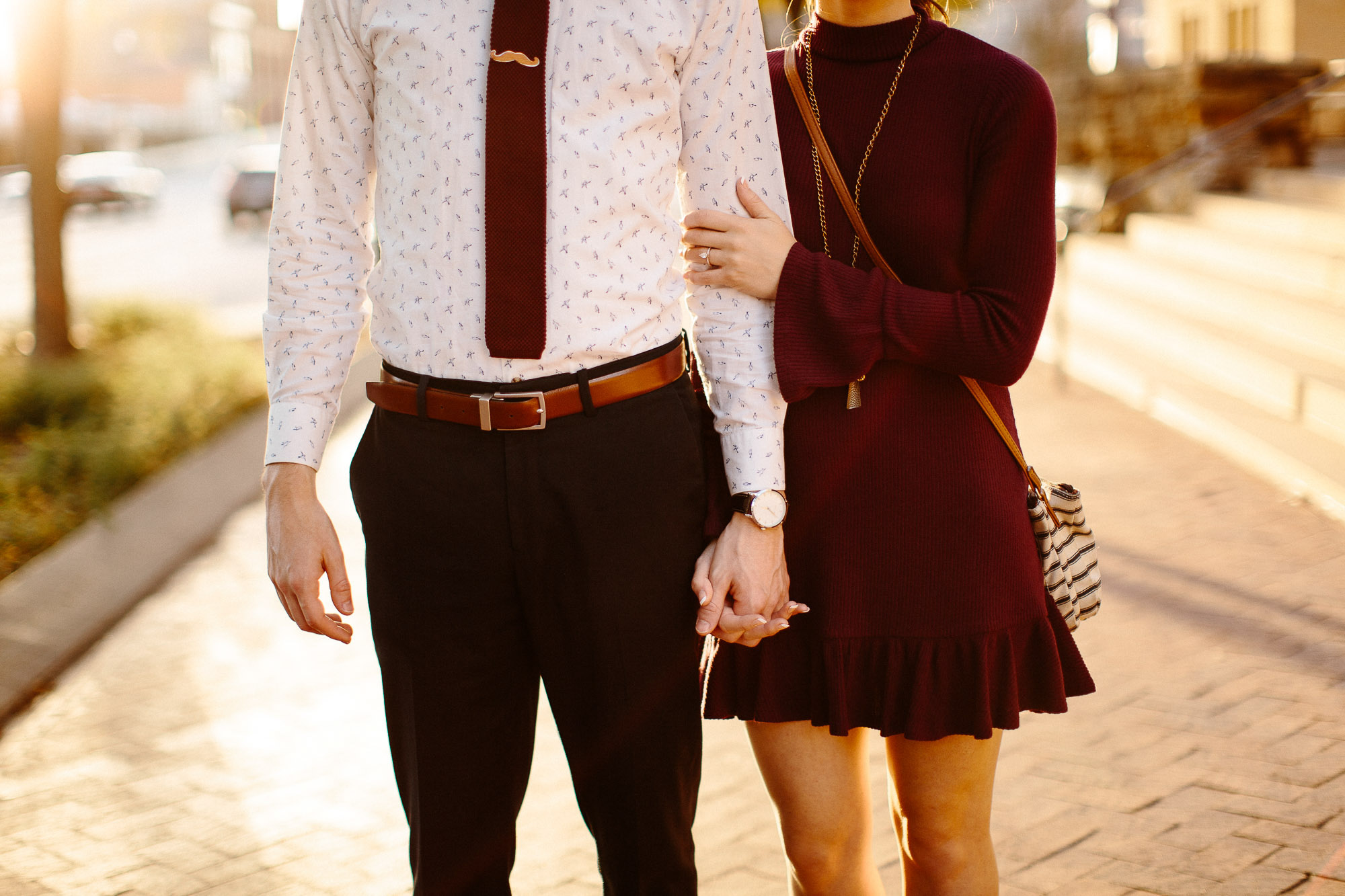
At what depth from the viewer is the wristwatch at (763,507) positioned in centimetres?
182

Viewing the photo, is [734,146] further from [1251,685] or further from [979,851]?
[1251,685]

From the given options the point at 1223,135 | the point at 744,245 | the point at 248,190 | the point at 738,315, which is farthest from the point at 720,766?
the point at 248,190

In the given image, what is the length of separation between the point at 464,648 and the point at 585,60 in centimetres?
86

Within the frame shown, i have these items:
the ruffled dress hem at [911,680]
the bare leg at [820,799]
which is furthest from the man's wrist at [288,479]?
the bare leg at [820,799]

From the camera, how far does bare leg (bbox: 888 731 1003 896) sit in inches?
78.4

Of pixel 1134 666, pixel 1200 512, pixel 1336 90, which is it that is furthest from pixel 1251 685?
pixel 1336 90

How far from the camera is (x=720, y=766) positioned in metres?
3.79

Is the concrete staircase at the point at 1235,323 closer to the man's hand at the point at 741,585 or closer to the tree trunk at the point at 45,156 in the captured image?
the man's hand at the point at 741,585

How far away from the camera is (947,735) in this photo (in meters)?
1.96

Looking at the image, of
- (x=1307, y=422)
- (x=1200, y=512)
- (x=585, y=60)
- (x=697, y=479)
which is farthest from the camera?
(x=1307, y=422)

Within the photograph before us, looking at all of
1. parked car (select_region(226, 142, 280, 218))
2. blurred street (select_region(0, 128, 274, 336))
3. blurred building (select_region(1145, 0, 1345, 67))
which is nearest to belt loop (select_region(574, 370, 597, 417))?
blurred street (select_region(0, 128, 274, 336))

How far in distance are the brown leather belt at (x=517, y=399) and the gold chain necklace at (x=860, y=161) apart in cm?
32

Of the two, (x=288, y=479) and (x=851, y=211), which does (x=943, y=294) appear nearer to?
(x=851, y=211)

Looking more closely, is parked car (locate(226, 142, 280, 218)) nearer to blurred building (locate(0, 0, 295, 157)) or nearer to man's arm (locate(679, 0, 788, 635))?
man's arm (locate(679, 0, 788, 635))
